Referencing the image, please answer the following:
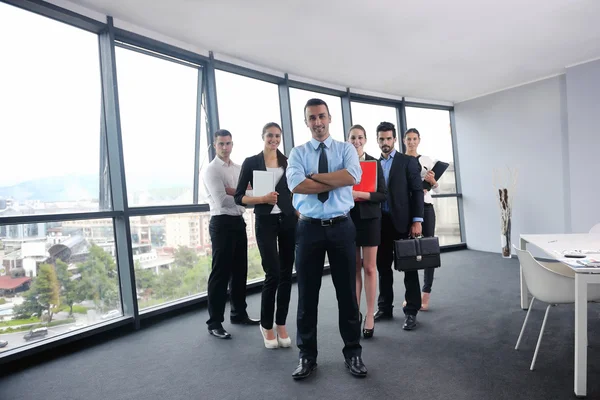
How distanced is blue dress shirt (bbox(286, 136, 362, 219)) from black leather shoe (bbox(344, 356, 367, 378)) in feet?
3.27

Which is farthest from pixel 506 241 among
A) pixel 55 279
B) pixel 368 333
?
pixel 55 279

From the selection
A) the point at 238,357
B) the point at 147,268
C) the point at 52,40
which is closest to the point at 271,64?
the point at 52,40

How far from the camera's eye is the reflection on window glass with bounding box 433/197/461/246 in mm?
7965

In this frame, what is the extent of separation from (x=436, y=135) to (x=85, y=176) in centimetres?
668

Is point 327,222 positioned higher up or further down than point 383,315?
higher up

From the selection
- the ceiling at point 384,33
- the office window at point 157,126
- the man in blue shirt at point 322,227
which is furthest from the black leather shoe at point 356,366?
the ceiling at point 384,33

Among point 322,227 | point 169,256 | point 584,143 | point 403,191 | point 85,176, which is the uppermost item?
point 584,143

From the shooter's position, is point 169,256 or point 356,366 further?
point 169,256

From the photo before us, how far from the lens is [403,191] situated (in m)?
3.42

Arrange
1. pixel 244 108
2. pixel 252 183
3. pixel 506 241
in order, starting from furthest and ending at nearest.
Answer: pixel 506 241
pixel 244 108
pixel 252 183

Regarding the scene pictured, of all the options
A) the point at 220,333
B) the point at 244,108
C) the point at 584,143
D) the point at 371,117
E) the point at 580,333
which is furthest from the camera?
the point at 371,117

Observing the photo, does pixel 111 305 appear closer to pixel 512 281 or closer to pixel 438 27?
pixel 438 27

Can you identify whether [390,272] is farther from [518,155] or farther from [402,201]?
[518,155]

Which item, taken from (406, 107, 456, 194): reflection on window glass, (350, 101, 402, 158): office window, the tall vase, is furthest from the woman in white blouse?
(406, 107, 456, 194): reflection on window glass
